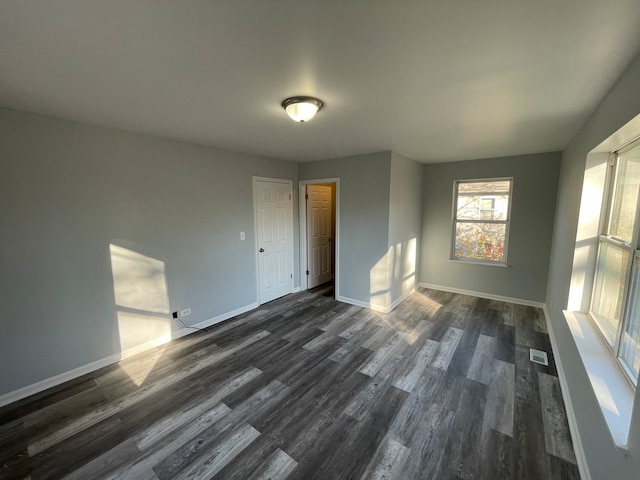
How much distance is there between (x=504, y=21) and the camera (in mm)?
1104

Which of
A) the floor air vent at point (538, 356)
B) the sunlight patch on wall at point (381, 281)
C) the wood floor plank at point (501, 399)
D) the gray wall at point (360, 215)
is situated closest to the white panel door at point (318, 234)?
the gray wall at point (360, 215)

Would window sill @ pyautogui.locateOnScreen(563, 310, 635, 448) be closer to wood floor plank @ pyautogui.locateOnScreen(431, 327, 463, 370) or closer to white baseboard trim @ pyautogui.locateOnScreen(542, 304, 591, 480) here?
white baseboard trim @ pyautogui.locateOnScreen(542, 304, 591, 480)

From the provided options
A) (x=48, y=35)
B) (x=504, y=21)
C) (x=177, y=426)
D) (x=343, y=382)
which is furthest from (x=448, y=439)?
(x=48, y=35)

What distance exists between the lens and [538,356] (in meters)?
2.77

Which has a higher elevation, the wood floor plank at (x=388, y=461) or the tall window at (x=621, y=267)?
the tall window at (x=621, y=267)

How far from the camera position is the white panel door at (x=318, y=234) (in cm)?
491

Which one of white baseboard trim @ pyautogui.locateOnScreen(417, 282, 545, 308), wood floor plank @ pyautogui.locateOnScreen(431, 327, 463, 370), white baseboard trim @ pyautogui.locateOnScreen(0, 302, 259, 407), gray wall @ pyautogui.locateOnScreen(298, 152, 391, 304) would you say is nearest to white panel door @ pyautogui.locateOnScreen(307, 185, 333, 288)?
gray wall @ pyautogui.locateOnScreen(298, 152, 391, 304)

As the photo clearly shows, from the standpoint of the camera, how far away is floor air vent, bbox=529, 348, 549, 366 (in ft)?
8.80

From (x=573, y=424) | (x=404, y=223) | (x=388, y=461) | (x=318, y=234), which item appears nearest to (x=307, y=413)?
(x=388, y=461)

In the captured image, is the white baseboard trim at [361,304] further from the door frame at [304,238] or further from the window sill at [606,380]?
the window sill at [606,380]

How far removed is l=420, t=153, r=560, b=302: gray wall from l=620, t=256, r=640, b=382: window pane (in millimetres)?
2884

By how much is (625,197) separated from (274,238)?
12.8 feet

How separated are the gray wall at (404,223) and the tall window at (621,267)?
211 centimetres

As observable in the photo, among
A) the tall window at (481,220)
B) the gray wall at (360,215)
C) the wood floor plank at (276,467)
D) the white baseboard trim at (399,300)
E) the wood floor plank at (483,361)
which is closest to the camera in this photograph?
the wood floor plank at (276,467)
